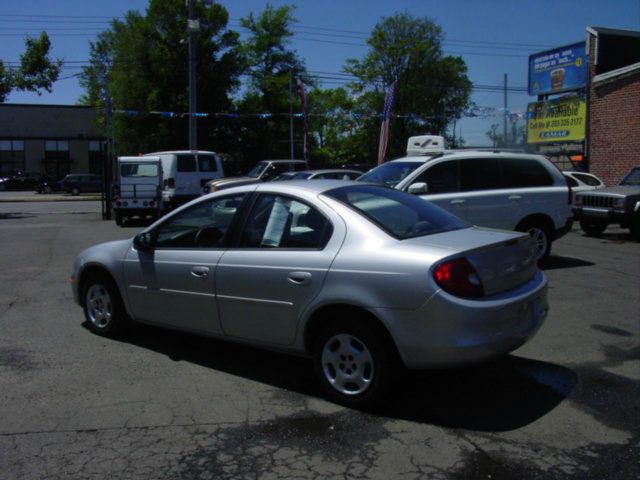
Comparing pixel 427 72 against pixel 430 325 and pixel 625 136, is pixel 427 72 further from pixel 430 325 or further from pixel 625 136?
pixel 430 325

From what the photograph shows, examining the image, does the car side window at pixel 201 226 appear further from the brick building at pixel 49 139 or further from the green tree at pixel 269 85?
the brick building at pixel 49 139

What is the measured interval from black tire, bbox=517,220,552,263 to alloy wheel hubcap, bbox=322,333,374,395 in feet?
21.9

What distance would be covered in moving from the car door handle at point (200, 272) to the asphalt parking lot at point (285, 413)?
2.64 feet

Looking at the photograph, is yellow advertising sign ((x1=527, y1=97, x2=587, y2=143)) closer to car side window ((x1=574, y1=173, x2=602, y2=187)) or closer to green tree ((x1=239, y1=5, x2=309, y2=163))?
car side window ((x1=574, y1=173, x2=602, y2=187))

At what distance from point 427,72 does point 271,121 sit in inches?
667

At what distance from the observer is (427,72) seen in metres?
57.8

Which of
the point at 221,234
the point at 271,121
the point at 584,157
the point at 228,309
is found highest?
the point at 271,121

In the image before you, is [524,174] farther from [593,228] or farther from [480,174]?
[593,228]

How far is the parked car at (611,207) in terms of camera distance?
13141 mm

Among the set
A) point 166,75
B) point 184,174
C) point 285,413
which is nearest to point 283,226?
point 285,413

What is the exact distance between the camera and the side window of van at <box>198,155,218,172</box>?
22788 millimetres

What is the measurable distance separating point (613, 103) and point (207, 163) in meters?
14.2

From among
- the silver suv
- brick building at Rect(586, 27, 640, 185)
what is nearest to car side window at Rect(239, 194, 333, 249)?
the silver suv

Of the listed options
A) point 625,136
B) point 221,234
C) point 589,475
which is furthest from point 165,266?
point 625,136
